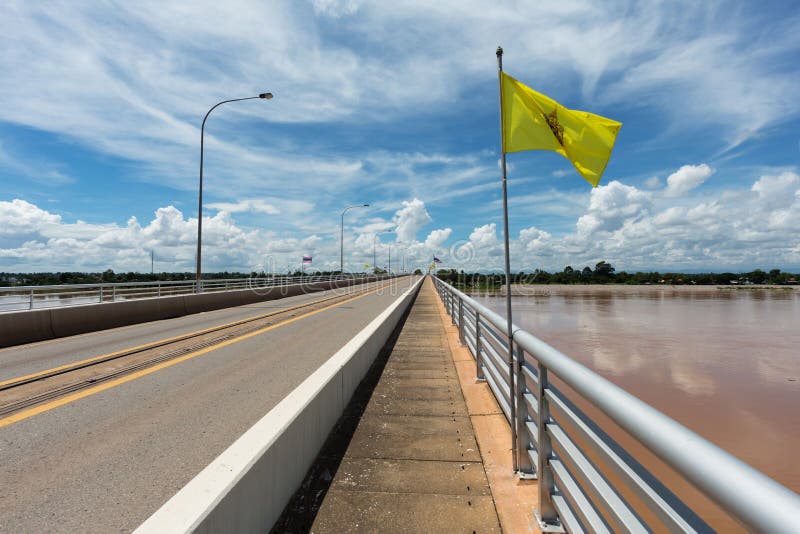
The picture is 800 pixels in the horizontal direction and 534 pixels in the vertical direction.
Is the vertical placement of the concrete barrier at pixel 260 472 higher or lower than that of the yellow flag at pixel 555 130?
lower

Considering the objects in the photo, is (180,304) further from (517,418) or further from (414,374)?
(517,418)

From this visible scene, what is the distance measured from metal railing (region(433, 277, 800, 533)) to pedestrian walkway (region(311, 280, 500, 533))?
529 millimetres

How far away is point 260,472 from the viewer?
104 inches

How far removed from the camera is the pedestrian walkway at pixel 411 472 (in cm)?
309

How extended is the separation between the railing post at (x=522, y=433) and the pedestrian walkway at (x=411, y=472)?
0.34 metres

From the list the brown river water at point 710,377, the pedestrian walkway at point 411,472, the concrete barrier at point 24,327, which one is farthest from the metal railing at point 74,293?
the brown river water at point 710,377

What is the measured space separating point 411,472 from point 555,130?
325cm

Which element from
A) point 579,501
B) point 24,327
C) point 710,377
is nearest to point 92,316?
point 24,327

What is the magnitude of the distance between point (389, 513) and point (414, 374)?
4149 millimetres

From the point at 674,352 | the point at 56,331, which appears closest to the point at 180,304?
the point at 56,331

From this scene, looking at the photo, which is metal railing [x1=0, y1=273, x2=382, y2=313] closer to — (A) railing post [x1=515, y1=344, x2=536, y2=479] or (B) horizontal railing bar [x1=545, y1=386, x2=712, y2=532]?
(A) railing post [x1=515, y1=344, x2=536, y2=479]

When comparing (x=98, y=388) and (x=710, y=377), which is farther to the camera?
(x=710, y=377)

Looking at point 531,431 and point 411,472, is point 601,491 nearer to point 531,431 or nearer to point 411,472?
point 531,431

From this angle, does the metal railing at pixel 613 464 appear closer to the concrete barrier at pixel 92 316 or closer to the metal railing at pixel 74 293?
the concrete barrier at pixel 92 316
